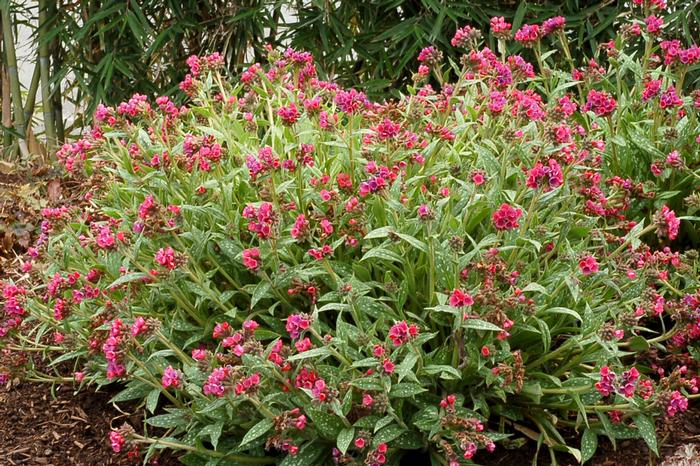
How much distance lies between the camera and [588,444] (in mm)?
2668

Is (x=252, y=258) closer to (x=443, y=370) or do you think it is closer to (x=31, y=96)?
(x=443, y=370)

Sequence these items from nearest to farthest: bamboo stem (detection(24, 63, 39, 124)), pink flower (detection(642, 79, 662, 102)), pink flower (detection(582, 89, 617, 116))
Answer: pink flower (detection(582, 89, 617, 116)), pink flower (detection(642, 79, 662, 102)), bamboo stem (detection(24, 63, 39, 124))

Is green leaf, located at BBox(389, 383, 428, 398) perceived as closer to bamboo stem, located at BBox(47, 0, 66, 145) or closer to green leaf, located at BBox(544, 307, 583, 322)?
green leaf, located at BBox(544, 307, 583, 322)

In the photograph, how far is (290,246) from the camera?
9.67ft

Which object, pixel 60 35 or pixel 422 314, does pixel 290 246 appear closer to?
pixel 422 314

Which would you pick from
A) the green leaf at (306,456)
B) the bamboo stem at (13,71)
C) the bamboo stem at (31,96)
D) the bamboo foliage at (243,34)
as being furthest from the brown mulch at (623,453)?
the bamboo stem at (31,96)

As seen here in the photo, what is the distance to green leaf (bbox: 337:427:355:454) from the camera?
2.44 metres

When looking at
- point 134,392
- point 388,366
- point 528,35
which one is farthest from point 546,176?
point 134,392

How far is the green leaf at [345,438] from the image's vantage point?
244cm

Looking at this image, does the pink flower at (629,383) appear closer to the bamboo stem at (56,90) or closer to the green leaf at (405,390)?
the green leaf at (405,390)

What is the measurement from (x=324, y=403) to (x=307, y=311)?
0.54m

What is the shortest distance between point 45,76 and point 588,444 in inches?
161

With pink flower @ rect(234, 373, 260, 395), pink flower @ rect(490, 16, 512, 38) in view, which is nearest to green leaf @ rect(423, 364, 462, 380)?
pink flower @ rect(234, 373, 260, 395)

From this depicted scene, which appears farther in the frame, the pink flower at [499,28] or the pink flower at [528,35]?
the pink flower at [528,35]
